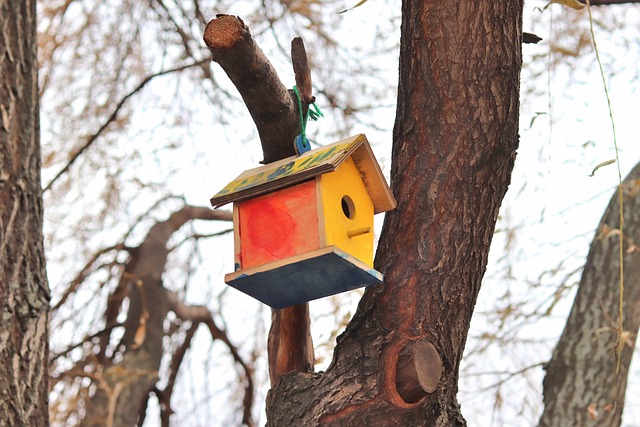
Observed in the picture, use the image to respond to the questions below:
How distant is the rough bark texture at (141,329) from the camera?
3.85m

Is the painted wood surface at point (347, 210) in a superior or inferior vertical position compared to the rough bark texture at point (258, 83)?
inferior

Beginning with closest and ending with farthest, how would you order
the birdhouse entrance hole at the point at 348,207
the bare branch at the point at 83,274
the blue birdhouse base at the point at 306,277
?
the blue birdhouse base at the point at 306,277
the birdhouse entrance hole at the point at 348,207
the bare branch at the point at 83,274

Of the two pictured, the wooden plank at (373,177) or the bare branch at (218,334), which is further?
the bare branch at (218,334)

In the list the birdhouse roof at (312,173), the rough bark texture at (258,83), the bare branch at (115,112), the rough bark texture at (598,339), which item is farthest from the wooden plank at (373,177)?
the bare branch at (115,112)

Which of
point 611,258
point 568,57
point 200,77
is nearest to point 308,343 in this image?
point 611,258

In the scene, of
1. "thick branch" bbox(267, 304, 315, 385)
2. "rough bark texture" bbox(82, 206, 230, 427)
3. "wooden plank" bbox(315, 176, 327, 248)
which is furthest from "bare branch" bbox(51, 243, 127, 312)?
"wooden plank" bbox(315, 176, 327, 248)

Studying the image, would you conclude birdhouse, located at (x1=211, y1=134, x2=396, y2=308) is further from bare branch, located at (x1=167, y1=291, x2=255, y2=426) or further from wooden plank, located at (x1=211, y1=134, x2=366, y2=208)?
bare branch, located at (x1=167, y1=291, x2=255, y2=426)

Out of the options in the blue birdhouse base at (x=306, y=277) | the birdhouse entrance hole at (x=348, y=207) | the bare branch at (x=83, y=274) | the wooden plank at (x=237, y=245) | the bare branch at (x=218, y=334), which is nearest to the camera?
the blue birdhouse base at (x=306, y=277)

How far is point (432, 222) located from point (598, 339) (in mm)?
1732

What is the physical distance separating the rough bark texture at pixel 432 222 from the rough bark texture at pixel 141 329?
6.48ft

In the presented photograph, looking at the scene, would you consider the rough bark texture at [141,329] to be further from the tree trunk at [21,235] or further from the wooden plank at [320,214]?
the wooden plank at [320,214]

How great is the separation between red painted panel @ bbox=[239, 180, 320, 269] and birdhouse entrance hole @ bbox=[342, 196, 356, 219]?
0.54ft

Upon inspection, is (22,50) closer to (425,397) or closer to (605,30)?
(425,397)

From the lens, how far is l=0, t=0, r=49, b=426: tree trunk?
2.35 m
